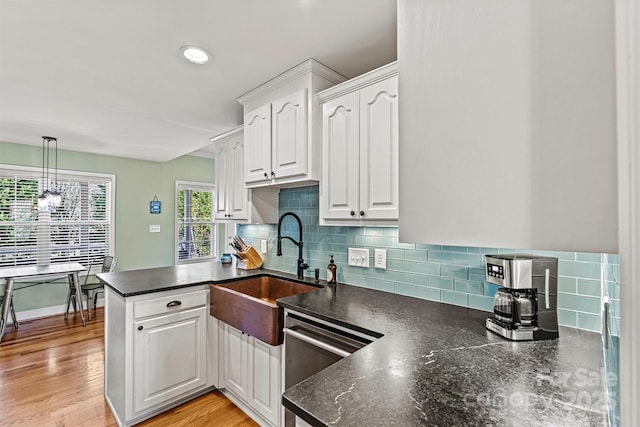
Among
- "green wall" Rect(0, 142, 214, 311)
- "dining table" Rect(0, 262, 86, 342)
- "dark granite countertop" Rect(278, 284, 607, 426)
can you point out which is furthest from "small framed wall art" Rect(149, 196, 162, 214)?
"dark granite countertop" Rect(278, 284, 607, 426)

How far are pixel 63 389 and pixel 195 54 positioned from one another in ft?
8.98

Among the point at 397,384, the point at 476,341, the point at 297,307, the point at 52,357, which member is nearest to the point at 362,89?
the point at 297,307

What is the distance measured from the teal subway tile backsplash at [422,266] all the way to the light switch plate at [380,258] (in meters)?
0.03

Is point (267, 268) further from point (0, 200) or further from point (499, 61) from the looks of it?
point (0, 200)

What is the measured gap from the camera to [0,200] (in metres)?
3.86

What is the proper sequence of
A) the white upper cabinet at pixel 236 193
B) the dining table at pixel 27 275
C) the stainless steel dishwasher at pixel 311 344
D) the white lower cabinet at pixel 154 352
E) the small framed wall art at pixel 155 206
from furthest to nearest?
1. the small framed wall art at pixel 155 206
2. the dining table at pixel 27 275
3. the white upper cabinet at pixel 236 193
4. the white lower cabinet at pixel 154 352
5. the stainless steel dishwasher at pixel 311 344

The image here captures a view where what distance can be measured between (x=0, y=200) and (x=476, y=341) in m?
5.40

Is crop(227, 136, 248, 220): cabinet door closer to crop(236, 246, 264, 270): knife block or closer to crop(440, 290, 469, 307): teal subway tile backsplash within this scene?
crop(236, 246, 264, 270): knife block

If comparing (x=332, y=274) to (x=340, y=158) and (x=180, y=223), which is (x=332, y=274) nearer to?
(x=340, y=158)

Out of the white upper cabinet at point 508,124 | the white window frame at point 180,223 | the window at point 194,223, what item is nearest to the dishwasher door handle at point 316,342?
the white upper cabinet at point 508,124

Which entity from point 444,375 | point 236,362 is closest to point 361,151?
point 444,375

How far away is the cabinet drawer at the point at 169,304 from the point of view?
1927 mm

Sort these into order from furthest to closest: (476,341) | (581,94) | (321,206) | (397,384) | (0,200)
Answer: (0,200) → (321,206) → (476,341) → (397,384) → (581,94)

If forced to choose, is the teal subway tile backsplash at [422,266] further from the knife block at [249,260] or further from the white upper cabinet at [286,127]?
the white upper cabinet at [286,127]
